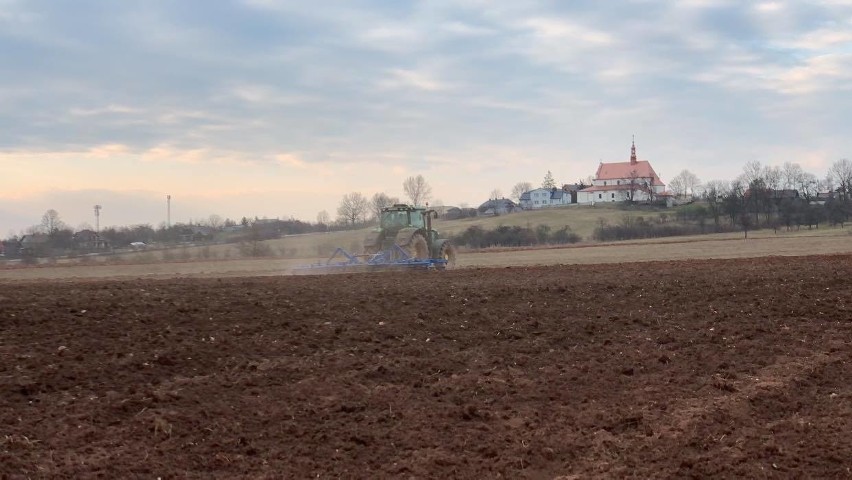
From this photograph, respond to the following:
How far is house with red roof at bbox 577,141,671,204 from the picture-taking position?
470ft

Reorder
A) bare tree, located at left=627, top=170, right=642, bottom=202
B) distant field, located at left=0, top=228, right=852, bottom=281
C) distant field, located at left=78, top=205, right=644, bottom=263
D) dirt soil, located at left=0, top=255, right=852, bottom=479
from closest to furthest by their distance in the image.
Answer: dirt soil, located at left=0, top=255, right=852, bottom=479 < distant field, located at left=0, top=228, right=852, bottom=281 < distant field, located at left=78, top=205, right=644, bottom=263 < bare tree, located at left=627, top=170, right=642, bottom=202

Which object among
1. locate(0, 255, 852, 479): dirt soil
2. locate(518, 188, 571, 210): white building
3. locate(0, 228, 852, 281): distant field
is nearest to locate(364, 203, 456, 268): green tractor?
locate(0, 228, 852, 281): distant field

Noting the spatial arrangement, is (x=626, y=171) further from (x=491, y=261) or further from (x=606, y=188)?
(x=491, y=261)

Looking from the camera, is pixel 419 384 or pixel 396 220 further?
pixel 396 220

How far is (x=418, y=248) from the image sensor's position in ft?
87.1

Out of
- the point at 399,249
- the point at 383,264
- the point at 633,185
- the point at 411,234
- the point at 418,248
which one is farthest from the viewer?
the point at 633,185

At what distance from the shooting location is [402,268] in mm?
24281

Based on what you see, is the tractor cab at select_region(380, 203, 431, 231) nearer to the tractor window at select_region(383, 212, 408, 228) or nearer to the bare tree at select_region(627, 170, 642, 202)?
the tractor window at select_region(383, 212, 408, 228)

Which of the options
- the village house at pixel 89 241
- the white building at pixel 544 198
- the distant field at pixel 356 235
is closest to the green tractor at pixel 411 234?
the distant field at pixel 356 235

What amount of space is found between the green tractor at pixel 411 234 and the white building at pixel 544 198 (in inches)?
5379

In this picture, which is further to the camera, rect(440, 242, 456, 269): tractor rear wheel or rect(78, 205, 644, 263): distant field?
rect(78, 205, 644, 263): distant field

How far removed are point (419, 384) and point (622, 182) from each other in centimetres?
14818

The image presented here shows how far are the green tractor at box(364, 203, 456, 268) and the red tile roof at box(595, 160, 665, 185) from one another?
127947mm

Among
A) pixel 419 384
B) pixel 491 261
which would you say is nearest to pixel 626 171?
pixel 491 261
